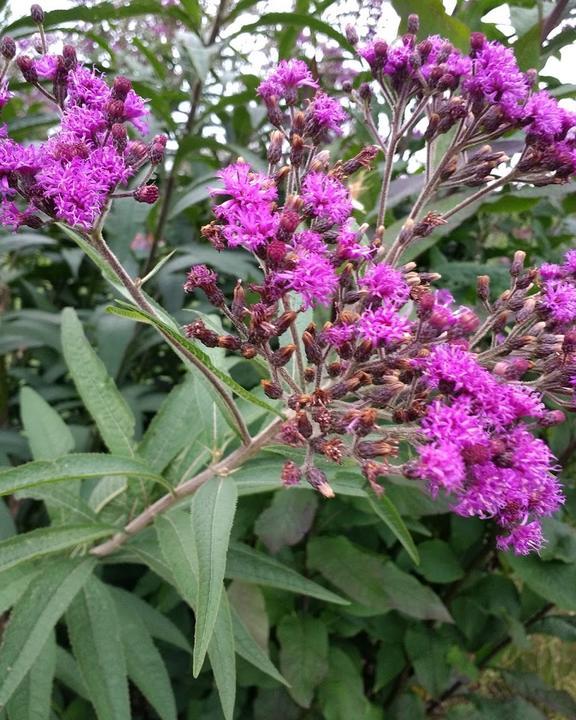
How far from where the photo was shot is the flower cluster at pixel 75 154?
1164mm

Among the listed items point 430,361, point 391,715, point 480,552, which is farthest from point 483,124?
point 391,715

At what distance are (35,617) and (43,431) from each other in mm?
631

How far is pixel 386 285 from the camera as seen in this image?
4.03 ft

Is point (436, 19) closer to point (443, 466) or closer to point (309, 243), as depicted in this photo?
point (309, 243)

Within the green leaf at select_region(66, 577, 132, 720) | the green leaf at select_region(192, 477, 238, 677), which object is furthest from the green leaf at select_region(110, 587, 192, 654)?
the green leaf at select_region(192, 477, 238, 677)

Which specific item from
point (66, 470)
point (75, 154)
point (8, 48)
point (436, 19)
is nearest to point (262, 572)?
point (66, 470)

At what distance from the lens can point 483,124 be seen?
1.51 m

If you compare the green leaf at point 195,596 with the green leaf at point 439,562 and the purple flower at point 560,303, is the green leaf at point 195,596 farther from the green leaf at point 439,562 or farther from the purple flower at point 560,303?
the green leaf at point 439,562

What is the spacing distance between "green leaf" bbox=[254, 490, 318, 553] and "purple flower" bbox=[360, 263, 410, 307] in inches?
35.7

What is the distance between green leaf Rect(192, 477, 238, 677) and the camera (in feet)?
3.37

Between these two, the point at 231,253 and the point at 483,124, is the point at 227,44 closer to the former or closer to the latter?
the point at 231,253

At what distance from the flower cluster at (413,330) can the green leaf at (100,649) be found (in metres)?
0.71

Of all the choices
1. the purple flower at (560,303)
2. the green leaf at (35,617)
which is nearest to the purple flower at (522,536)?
the purple flower at (560,303)

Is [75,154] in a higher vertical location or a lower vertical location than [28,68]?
lower
